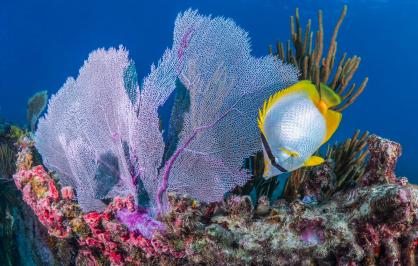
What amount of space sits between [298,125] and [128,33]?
6153 centimetres

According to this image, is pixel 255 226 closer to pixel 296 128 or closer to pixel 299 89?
pixel 296 128

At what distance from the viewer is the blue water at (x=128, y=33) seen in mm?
51688

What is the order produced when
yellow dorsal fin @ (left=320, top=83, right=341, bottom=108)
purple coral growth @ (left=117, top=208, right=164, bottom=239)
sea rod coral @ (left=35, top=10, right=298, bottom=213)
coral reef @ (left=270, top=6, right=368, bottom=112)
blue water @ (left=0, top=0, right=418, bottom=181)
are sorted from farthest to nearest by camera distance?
blue water @ (left=0, top=0, right=418, bottom=181) → coral reef @ (left=270, top=6, right=368, bottom=112) → sea rod coral @ (left=35, top=10, right=298, bottom=213) → purple coral growth @ (left=117, top=208, right=164, bottom=239) → yellow dorsal fin @ (left=320, top=83, right=341, bottom=108)

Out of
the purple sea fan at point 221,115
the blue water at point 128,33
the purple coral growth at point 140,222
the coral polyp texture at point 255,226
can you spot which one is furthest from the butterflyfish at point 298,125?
the blue water at point 128,33

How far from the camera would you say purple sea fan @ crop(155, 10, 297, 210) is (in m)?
2.91

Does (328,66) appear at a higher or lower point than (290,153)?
higher

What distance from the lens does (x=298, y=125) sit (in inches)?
75.0

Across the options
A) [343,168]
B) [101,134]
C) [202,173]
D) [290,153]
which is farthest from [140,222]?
[343,168]

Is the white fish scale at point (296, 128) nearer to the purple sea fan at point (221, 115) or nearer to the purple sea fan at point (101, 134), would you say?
the purple sea fan at point (221, 115)

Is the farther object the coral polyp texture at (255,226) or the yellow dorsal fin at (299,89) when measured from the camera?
the coral polyp texture at (255,226)

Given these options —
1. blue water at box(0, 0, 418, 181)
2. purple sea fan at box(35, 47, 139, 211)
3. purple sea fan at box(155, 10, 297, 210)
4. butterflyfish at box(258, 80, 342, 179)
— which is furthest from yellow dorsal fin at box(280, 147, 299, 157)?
blue water at box(0, 0, 418, 181)

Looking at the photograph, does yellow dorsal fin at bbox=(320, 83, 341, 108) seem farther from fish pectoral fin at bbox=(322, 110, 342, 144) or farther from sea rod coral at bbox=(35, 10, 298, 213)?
sea rod coral at bbox=(35, 10, 298, 213)

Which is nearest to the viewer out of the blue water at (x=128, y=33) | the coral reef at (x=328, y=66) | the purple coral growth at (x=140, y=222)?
the purple coral growth at (x=140, y=222)

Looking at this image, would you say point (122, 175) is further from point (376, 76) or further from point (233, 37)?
point (376, 76)
